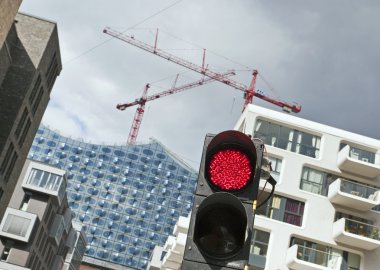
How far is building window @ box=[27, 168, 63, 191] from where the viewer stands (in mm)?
58906

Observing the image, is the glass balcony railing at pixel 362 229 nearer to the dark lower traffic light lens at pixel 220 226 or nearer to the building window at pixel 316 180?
the building window at pixel 316 180

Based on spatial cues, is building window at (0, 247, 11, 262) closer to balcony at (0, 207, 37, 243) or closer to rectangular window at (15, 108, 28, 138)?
balcony at (0, 207, 37, 243)

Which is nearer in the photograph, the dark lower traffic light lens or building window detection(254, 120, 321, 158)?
the dark lower traffic light lens

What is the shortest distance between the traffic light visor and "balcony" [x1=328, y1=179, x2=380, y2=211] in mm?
29900

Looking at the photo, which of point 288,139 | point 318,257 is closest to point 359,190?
point 318,257

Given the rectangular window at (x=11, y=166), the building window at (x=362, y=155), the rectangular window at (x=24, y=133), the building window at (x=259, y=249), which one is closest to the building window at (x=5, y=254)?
the rectangular window at (x=11, y=166)

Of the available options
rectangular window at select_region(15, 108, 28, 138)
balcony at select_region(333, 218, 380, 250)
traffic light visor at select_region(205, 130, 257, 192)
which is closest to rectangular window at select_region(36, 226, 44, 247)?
rectangular window at select_region(15, 108, 28, 138)

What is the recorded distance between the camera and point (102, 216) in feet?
506

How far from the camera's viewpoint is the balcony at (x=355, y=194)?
105ft

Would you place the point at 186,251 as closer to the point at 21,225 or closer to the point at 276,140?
the point at 276,140

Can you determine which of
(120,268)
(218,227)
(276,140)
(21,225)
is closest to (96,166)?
(120,268)

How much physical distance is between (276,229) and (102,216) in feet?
420

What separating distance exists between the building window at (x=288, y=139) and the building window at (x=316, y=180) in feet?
4.01

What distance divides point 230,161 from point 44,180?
58.5 metres
